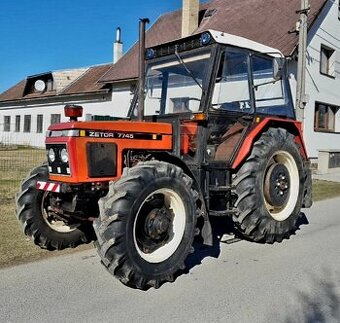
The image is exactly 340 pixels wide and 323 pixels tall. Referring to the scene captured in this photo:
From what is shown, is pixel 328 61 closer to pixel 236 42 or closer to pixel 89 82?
pixel 89 82

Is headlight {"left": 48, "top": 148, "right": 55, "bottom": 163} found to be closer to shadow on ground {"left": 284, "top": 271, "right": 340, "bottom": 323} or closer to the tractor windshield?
the tractor windshield

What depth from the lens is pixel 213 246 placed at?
520 cm

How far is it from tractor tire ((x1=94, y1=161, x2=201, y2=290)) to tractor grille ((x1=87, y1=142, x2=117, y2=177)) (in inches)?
11.5

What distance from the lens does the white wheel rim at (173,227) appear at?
398cm

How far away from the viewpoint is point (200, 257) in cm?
479

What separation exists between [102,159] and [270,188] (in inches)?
94.9

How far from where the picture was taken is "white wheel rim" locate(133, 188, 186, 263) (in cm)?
398

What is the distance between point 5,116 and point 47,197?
31777 millimetres

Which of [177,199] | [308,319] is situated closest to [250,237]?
[177,199]

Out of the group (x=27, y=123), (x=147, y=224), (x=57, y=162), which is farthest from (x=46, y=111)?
(x=147, y=224)

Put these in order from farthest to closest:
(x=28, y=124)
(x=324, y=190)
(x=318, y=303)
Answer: (x=28, y=124) → (x=324, y=190) → (x=318, y=303)

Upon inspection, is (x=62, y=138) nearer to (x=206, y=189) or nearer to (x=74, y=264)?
(x=74, y=264)

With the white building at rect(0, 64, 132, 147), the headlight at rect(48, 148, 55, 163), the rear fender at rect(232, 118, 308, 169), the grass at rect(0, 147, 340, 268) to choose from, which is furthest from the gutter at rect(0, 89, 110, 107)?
the headlight at rect(48, 148, 55, 163)

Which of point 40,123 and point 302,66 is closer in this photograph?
point 302,66
